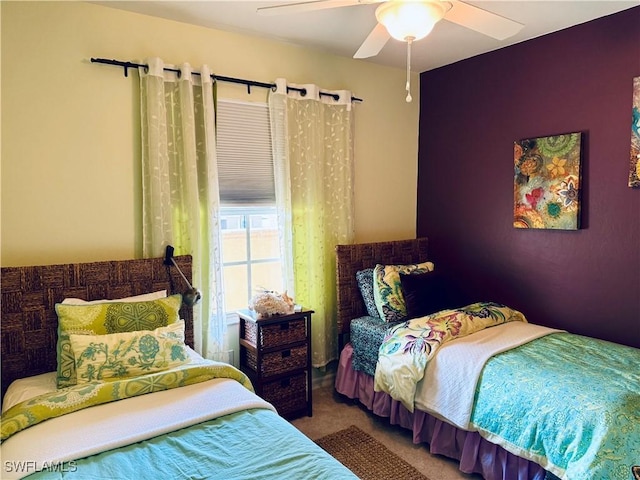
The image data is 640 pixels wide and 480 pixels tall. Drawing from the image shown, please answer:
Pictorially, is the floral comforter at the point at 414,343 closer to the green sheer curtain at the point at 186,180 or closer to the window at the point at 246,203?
the window at the point at 246,203

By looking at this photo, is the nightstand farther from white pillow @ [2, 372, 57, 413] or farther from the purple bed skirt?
white pillow @ [2, 372, 57, 413]

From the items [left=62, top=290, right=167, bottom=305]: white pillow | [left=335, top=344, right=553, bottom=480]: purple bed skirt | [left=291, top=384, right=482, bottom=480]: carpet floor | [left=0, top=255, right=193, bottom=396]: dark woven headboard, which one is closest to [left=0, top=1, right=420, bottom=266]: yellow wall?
[left=0, top=255, right=193, bottom=396]: dark woven headboard

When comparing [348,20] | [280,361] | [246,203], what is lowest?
[280,361]

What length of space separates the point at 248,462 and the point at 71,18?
8.05ft

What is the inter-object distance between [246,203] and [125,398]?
1544 mm

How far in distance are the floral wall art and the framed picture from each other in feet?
0.95

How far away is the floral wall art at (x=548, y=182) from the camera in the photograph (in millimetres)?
2895

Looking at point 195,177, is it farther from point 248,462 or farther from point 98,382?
point 248,462

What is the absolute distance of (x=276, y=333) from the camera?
2844 mm

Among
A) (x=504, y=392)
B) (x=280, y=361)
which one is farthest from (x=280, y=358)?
(x=504, y=392)

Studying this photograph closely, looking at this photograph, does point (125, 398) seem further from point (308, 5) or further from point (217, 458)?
point (308, 5)

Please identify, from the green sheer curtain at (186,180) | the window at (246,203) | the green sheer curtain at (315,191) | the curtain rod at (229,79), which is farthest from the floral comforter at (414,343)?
the curtain rod at (229,79)

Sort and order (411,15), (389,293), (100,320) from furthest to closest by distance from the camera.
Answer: (389,293), (100,320), (411,15)

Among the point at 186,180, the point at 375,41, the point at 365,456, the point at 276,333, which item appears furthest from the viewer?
the point at 276,333
